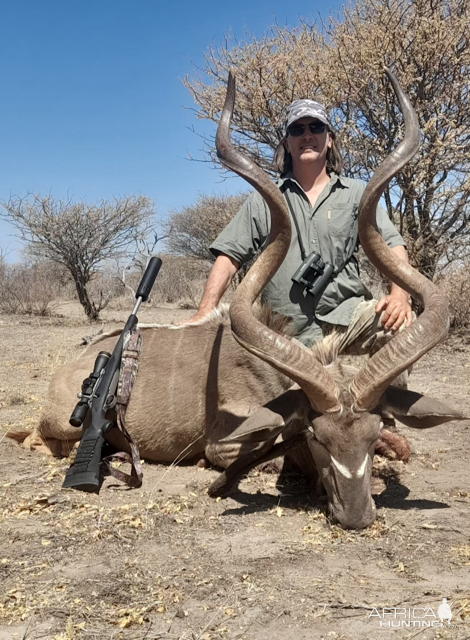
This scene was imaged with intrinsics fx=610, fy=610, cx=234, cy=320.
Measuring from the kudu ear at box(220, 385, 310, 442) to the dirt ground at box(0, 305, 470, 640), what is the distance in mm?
462

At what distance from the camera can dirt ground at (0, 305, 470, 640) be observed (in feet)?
7.35

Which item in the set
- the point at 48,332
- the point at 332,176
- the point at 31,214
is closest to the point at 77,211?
the point at 31,214

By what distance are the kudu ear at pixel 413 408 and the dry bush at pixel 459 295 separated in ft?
23.9

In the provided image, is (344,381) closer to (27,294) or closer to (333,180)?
(333,180)

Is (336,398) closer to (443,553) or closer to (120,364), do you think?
(443,553)

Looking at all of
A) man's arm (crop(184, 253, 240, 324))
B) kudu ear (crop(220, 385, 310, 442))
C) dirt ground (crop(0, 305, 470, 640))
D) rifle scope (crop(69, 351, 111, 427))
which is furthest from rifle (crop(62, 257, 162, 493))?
kudu ear (crop(220, 385, 310, 442))

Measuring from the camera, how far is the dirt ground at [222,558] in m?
2.24

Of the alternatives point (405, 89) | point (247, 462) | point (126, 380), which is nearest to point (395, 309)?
point (247, 462)

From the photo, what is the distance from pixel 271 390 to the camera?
158 inches

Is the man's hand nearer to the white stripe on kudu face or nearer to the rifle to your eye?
the white stripe on kudu face

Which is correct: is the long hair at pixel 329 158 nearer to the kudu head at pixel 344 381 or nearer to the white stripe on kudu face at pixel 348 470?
the kudu head at pixel 344 381

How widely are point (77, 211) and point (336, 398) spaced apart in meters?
15.9

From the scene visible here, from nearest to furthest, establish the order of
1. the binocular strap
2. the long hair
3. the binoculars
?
the binocular strap, the binoculars, the long hair

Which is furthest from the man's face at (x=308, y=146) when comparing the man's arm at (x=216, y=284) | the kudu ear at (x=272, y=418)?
the kudu ear at (x=272, y=418)
